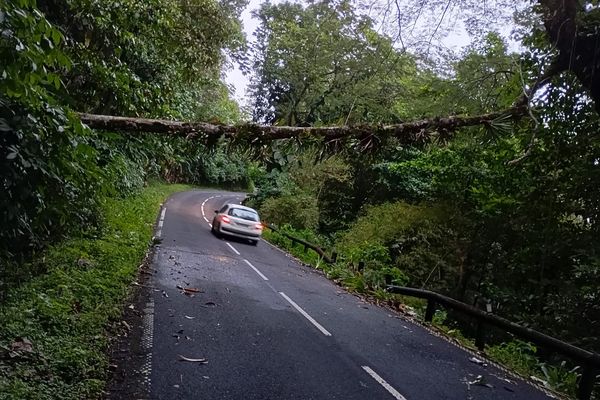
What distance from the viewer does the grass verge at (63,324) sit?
444 cm

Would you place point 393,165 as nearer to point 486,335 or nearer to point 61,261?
point 486,335

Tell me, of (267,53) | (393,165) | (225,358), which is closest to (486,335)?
(393,165)

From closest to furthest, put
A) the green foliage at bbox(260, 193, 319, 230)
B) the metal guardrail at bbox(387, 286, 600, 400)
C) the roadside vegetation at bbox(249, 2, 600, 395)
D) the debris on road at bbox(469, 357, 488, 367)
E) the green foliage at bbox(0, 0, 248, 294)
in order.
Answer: the green foliage at bbox(0, 0, 248, 294), the metal guardrail at bbox(387, 286, 600, 400), the debris on road at bbox(469, 357, 488, 367), the roadside vegetation at bbox(249, 2, 600, 395), the green foliage at bbox(260, 193, 319, 230)

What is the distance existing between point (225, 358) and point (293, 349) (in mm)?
1201

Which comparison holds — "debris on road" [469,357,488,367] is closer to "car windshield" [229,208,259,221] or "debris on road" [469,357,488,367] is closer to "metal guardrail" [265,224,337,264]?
"metal guardrail" [265,224,337,264]

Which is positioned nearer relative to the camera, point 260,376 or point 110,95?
point 260,376

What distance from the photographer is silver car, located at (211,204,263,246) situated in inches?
805

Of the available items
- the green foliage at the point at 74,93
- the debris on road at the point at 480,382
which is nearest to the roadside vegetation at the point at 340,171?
the green foliage at the point at 74,93

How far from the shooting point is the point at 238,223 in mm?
20453

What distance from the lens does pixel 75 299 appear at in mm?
6906

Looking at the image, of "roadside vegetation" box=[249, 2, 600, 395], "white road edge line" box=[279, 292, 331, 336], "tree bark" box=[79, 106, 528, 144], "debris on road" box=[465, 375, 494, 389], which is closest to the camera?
"tree bark" box=[79, 106, 528, 144]

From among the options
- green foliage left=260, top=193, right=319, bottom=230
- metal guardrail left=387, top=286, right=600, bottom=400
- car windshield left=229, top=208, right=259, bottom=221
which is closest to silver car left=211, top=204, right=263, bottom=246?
car windshield left=229, top=208, right=259, bottom=221

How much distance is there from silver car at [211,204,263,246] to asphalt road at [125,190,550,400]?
25.0 ft

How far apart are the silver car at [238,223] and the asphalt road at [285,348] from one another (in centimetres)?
763
